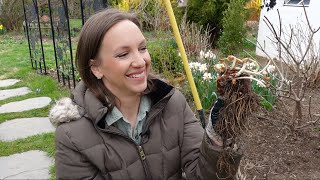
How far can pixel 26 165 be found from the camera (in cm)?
292

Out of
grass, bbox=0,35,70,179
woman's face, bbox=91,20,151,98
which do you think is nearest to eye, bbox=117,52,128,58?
woman's face, bbox=91,20,151,98

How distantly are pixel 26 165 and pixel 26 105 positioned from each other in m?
1.65

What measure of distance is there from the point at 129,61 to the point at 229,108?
46cm

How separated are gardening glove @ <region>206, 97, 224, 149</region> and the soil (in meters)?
1.20

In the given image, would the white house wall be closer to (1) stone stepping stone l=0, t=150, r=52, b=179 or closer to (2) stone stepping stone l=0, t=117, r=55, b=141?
(2) stone stepping stone l=0, t=117, r=55, b=141

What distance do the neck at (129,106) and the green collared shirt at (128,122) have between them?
0.02 m

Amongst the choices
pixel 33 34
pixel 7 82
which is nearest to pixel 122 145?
pixel 7 82

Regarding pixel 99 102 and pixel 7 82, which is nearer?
pixel 99 102

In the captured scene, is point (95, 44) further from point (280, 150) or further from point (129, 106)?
point (280, 150)

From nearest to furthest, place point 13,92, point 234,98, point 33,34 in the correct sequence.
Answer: point 234,98 < point 13,92 < point 33,34

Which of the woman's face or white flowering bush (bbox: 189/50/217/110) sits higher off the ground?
the woman's face

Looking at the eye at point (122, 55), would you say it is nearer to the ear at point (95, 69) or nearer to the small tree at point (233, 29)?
the ear at point (95, 69)

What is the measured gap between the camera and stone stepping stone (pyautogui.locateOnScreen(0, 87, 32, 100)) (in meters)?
4.95

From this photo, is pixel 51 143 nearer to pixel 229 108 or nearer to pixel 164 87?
pixel 164 87
